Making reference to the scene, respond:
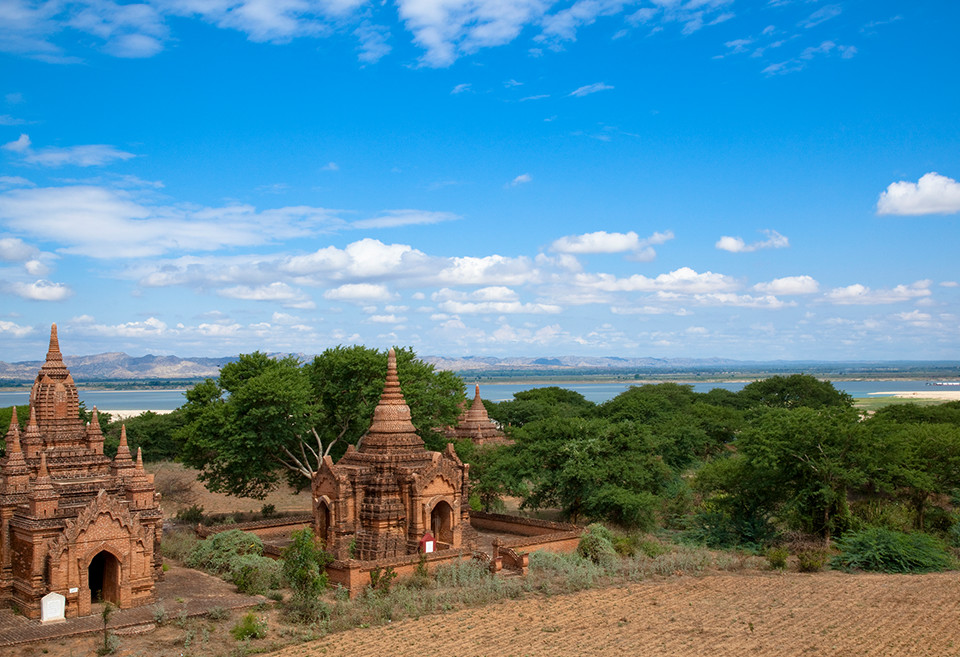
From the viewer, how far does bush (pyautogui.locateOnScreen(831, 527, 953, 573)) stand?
26469 millimetres

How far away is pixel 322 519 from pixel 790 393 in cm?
6663

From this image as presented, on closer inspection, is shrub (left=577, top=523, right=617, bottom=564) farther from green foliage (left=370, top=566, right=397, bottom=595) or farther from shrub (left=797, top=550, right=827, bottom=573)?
green foliage (left=370, top=566, right=397, bottom=595)

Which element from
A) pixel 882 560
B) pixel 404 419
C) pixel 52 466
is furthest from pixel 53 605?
pixel 882 560

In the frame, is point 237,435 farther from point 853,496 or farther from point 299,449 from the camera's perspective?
point 853,496

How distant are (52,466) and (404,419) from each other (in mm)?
10563

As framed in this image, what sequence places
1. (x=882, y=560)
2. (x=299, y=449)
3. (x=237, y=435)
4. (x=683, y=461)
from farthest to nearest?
(x=683, y=461), (x=299, y=449), (x=237, y=435), (x=882, y=560)

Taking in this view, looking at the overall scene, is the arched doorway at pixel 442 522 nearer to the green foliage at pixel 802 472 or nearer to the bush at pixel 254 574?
the bush at pixel 254 574

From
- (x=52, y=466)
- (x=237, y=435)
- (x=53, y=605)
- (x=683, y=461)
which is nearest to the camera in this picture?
(x=53, y=605)

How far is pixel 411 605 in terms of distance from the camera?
21.5 metres

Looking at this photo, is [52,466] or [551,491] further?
[551,491]

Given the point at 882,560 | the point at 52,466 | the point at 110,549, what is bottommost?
the point at 882,560

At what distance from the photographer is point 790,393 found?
8325 cm

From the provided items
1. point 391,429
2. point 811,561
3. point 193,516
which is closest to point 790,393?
point 811,561

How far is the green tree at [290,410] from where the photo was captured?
33500 mm
